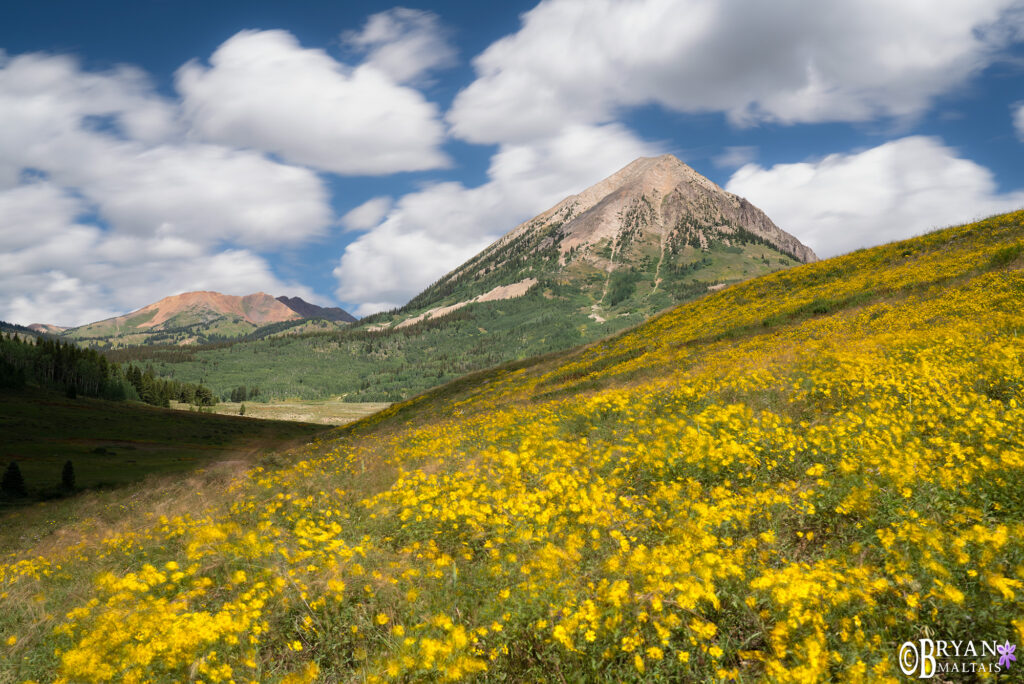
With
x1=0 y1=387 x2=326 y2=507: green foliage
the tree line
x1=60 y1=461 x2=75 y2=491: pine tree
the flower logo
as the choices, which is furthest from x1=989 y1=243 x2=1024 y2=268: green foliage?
the tree line

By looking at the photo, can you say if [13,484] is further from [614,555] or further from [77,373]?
[77,373]

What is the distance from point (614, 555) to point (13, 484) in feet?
170

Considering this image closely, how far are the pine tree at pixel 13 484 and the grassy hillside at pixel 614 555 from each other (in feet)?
113

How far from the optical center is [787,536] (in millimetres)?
6738

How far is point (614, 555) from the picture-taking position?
20.1 feet

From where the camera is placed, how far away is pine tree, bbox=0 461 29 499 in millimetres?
35688

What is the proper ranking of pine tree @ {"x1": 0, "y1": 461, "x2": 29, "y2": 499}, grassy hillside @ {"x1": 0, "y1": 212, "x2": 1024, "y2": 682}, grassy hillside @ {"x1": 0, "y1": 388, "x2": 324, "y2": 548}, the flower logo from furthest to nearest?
pine tree @ {"x1": 0, "y1": 461, "x2": 29, "y2": 499} < grassy hillside @ {"x1": 0, "y1": 388, "x2": 324, "y2": 548} < grassy hillside @ {"x1": 0, "y1": 212, "x2": 1024, "y2": 682} < the flower logo

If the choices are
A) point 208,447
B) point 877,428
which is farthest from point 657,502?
point 208,447

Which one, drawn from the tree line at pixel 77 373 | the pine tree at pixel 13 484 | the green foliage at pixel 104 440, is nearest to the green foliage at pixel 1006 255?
the green foliage at pixel 104 440

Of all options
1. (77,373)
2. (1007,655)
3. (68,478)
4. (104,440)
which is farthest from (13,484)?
(77,373)

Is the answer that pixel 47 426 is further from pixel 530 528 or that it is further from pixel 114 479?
pixel 530 528

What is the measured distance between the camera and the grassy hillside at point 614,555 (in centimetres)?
480

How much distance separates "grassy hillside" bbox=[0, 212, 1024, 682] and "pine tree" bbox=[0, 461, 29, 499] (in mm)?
34475

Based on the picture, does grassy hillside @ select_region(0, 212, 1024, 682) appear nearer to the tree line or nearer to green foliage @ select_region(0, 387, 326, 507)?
green foliage @ select_region(0, 387, 326, 507)
